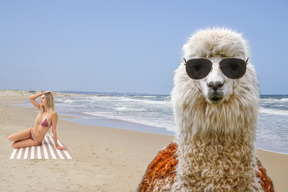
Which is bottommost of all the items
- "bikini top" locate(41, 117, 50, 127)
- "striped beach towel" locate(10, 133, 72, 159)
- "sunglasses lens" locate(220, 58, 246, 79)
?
"striped beach towel" locate(10, 133, 72, 159)

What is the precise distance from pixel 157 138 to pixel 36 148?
4222 mm

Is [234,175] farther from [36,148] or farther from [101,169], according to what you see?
[36,148]

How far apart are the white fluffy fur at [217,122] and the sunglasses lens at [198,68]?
3 cm

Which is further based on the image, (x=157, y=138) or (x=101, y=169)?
(x=157, y=138)

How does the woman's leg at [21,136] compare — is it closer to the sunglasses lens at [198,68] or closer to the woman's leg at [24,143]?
the woman's leg at [24,143]

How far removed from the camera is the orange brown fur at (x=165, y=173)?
1855mm

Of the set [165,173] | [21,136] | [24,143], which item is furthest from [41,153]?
[165,173]

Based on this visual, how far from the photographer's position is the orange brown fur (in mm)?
1855

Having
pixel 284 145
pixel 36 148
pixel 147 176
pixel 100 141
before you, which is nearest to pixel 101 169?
pixel 36 148

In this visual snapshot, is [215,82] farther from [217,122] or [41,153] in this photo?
[41,153]

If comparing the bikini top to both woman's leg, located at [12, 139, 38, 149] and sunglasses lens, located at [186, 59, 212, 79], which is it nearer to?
woman's leg, located at [12, 139, 38, 149]

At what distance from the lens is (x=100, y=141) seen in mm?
8359

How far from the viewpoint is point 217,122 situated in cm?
148

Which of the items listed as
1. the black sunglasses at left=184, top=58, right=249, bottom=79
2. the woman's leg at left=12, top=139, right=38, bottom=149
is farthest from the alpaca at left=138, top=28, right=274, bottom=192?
the woman's leg at left=12, top=139, right=38, bottom=149
